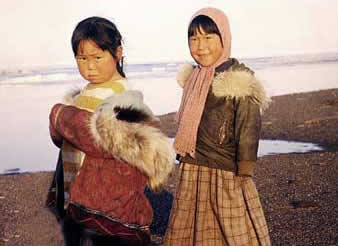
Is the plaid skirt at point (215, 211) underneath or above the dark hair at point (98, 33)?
underneath

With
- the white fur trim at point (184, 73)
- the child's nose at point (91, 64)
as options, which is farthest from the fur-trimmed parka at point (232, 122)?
the child's nose at point (91, 64)

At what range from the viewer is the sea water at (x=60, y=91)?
7.04 metres

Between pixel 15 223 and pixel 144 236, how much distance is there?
2.39 meters

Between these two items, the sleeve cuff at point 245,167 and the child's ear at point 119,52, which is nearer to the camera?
the child's ear at point 119,52

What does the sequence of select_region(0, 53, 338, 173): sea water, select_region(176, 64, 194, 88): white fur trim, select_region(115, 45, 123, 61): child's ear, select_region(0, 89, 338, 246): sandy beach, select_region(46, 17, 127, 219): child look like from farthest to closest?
select_region(0, 53, 338, 173): sea water → select_region(0, 89, 338, 246): sandy beach → select_region(176, 64, 194, 88): white fur trim → select_region(115, 45, 123, 61): child's ear → select_region(46, 17, 127, 219): child

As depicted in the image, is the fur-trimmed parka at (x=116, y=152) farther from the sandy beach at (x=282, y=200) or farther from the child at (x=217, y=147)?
the sandy beach at (x=282, y=200)

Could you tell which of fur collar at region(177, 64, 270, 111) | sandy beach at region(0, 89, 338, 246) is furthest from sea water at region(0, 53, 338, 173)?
sandy beach at region(0, 89, 338, 246)

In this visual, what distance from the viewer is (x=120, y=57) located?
7.09 ft

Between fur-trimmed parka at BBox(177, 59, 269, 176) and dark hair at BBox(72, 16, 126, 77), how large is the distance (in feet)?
2.59

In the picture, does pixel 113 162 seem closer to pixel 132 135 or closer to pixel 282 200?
pixel 132 135

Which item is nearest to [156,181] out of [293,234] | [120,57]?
[120,57]

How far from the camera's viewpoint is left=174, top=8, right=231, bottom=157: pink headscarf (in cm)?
280

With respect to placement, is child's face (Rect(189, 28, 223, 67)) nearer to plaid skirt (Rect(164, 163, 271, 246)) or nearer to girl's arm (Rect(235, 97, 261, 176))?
girl's arm (Rect(235, 97, 261, 176))

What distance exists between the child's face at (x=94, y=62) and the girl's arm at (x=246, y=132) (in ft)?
2.72
